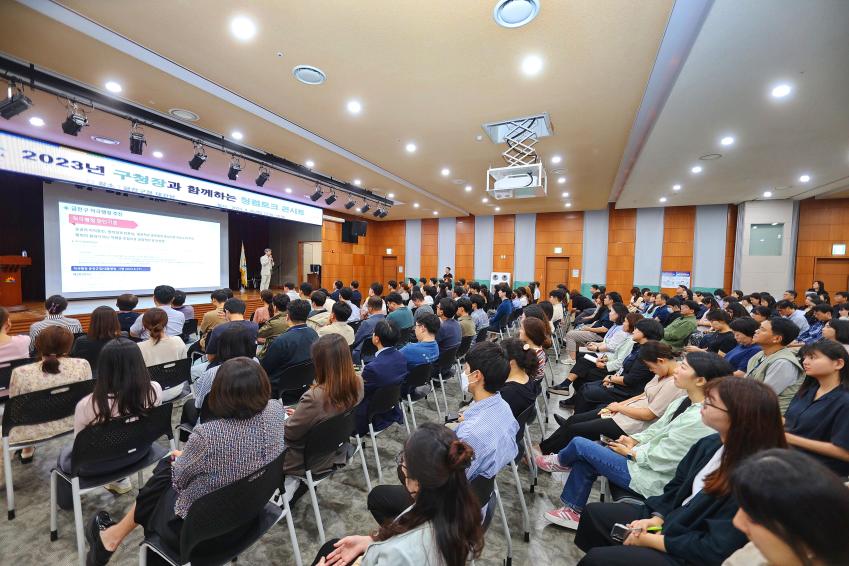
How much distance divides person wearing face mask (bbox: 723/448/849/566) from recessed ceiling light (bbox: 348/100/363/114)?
5.09 m

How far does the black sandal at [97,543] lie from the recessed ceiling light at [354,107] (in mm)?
4675

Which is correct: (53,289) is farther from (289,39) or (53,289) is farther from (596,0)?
(596,0)

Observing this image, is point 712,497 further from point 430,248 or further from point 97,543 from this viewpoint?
point 430,248

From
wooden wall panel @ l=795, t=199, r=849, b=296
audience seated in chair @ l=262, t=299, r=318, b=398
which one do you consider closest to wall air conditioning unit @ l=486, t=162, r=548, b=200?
audience seated in chair @ l=262, t=299, r=318, b=398

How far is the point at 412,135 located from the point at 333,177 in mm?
3550

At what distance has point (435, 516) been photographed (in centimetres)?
108

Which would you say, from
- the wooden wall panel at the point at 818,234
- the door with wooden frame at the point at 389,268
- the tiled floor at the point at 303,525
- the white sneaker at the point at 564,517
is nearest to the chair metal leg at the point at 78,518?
the tiled floor at the point at 303,525

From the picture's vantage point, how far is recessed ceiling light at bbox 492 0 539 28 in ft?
9.55

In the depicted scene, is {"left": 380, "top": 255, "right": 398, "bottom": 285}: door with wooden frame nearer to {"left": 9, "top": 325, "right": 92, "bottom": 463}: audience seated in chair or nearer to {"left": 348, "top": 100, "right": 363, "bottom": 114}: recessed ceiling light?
{"left": 348, "top": 100, "right": 363, "bottom": 114}: recessed ceiling light

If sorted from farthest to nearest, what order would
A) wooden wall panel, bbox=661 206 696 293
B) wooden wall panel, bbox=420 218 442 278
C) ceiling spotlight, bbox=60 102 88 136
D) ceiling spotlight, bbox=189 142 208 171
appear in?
wooden wall panel, bbox=420 218 442 278
wooden wall panel, bbox=661 206 696 293
ceiling spotlight, bbox=189 142 208 171
ceiling spotlight, bbox=60 102 88 136

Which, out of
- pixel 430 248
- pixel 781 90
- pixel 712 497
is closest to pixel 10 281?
pixel 712 497

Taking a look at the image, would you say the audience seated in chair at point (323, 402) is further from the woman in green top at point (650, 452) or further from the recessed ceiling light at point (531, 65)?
the recessed ceiling light at point (531, 65)

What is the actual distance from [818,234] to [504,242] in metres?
9.03

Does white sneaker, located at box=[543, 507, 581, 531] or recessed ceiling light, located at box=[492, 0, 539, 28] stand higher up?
recessed ceiling light, located at box=[492, 0, 539, 28]
